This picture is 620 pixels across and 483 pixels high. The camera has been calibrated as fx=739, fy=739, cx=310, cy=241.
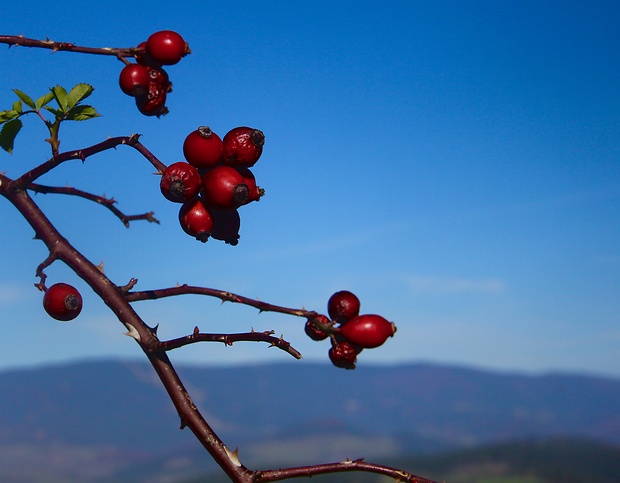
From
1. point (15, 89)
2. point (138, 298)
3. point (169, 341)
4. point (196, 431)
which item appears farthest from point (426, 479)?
point (15, 89)

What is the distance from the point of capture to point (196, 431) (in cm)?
182

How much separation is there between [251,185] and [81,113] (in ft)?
2.51

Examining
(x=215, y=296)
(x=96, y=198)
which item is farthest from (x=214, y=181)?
(x=96, y=198)

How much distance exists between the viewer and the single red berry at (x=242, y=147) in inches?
76.0

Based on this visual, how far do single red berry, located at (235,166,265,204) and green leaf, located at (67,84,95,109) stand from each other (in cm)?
67

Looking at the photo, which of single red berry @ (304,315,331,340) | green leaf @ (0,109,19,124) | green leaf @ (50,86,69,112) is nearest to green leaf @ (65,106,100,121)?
green leaf @ (50,86,69,112)

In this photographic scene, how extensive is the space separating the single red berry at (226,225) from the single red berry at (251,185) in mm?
76

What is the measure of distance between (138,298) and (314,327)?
1.56 feet

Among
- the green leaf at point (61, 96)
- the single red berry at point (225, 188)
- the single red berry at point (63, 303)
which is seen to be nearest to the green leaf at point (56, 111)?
the green leaf at point (61, 96)

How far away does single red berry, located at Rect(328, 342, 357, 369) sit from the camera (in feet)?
5.58

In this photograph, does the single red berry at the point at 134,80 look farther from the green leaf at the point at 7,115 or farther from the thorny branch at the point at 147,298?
the green leaf at the point at 7,115

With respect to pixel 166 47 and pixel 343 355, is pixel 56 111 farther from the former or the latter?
pixel 343 355

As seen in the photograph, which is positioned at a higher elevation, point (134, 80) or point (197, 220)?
point (134, 80)

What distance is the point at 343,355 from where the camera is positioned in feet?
5.58
